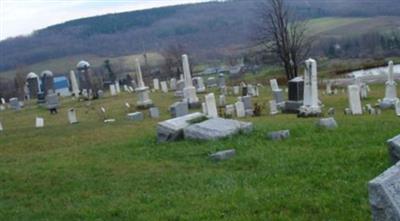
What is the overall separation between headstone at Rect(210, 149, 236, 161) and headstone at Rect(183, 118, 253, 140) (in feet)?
6.24

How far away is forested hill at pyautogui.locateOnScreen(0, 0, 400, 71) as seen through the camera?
384 feet

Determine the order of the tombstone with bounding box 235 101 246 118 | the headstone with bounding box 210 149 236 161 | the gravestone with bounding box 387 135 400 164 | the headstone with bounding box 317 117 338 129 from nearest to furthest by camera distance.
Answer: the gravestone with bounding box 387 135 400 164 → the headstone with bounding box 210 149 236 161 → the headstone with bounding box 317 117 338 129 → the tombstone with bounding box 235 101 246 118

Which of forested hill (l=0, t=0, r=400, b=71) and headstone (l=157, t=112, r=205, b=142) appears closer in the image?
headstone (l=157, t=112, r=205, b=142)

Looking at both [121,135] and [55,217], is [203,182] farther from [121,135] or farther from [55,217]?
[121,135]

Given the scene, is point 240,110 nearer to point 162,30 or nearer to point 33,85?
point 33,85

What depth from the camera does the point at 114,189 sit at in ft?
29.6

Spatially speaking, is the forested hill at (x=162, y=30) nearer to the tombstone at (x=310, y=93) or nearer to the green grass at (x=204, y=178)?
the tombstone at (x=310, y=93)

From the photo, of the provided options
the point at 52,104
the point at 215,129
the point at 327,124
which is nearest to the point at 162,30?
the point at 52,104

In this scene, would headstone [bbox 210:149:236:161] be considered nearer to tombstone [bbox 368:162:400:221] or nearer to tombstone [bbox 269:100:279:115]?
tombstone [bbox 368:162:400:221]

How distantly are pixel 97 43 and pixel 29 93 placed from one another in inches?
3010

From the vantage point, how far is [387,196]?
430 centimetres

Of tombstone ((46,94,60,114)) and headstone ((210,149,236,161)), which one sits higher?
headstone ((210,149,236,161))

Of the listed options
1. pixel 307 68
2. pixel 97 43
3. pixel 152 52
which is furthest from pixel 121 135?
pixel 97 43

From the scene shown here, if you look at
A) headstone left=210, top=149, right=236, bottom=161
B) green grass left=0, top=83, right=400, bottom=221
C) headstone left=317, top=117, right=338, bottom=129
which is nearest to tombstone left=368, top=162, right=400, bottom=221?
green grass left=0, top=83, right=400, bottom=221
